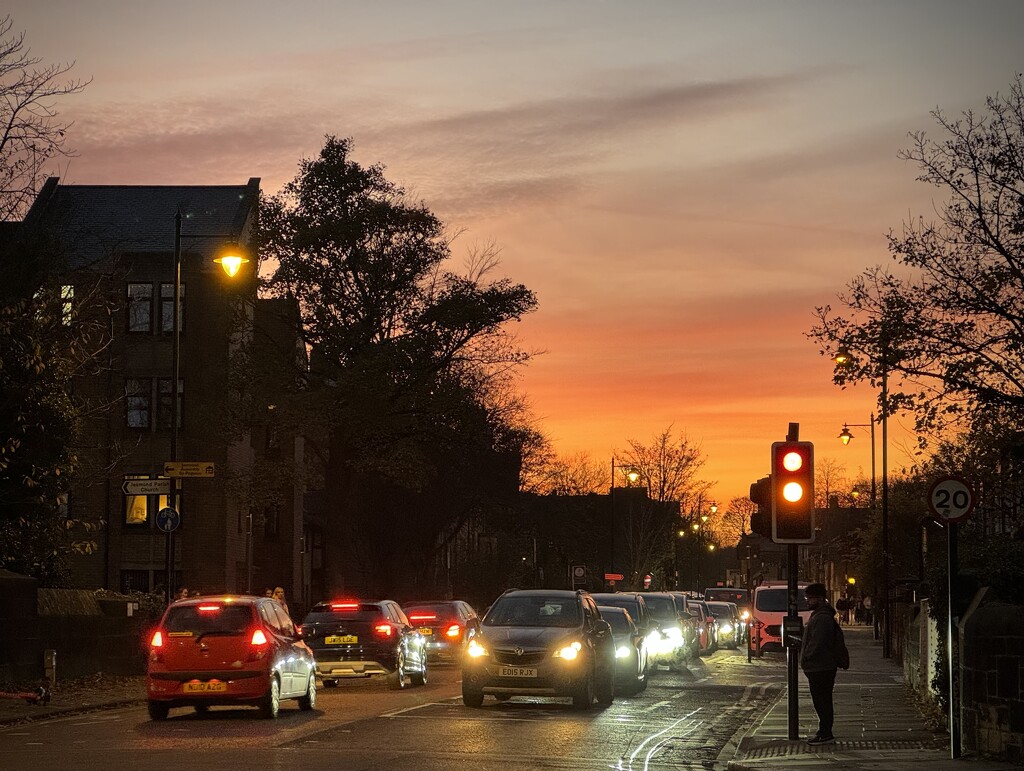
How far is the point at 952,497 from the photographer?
51.8ft

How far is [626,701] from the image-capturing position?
25766 millimetres

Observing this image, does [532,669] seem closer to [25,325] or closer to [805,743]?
[805,743]

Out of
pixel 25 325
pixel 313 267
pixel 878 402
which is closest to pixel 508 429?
pixel 313 267

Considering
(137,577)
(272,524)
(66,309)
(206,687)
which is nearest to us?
(206,687)

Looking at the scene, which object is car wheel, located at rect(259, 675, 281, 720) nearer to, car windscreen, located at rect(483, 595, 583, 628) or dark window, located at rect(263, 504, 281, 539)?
car windscreen, located at rect(483, 595, 583, 628)

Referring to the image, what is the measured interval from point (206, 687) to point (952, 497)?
9.99 metres

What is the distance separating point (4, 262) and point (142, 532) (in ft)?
116

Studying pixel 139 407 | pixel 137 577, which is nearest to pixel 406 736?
pixel 137 577

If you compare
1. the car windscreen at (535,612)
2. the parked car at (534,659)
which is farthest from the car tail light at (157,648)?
the car windscreen at (535,612)

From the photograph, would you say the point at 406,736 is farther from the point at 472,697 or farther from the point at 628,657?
the point at 628,657

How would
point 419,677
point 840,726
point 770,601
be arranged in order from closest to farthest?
1. point 840,726
2. point 419,677
3. point 770,601

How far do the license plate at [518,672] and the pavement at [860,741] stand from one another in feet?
10.8

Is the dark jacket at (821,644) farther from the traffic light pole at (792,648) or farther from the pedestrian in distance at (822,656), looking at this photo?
the traffic light pole at (792,648)

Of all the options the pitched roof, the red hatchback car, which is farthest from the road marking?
the pitched roof
